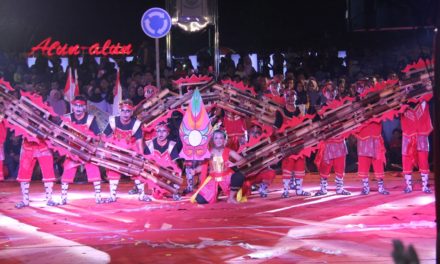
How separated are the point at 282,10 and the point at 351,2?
35.3 ft

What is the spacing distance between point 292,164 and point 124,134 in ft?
8.80

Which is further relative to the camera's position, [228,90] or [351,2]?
[228,90]

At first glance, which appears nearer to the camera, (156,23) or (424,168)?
(424,168)

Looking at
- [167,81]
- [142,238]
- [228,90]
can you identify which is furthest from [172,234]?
[167,81]

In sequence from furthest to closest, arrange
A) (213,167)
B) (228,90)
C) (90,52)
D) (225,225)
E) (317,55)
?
(90,52) < (317,55) < (228,90) < (213,167) < (225,225)

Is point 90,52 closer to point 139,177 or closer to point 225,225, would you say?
point 139,177

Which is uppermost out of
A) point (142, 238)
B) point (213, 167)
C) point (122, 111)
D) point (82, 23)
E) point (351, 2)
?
point (82, 23)

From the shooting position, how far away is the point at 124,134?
10.5 m

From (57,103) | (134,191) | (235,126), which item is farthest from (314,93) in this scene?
(57,103)

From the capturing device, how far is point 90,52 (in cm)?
1705

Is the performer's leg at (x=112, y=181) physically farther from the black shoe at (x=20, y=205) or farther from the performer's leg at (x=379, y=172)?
the performer's leg at (x=379, y=172)

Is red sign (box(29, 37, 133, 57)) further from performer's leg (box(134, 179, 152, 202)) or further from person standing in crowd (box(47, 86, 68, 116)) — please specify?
performer's leg (box(134, 179, 152, 202))

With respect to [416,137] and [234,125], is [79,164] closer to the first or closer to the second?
[234,125]

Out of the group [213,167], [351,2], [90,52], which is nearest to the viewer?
[351,2]
